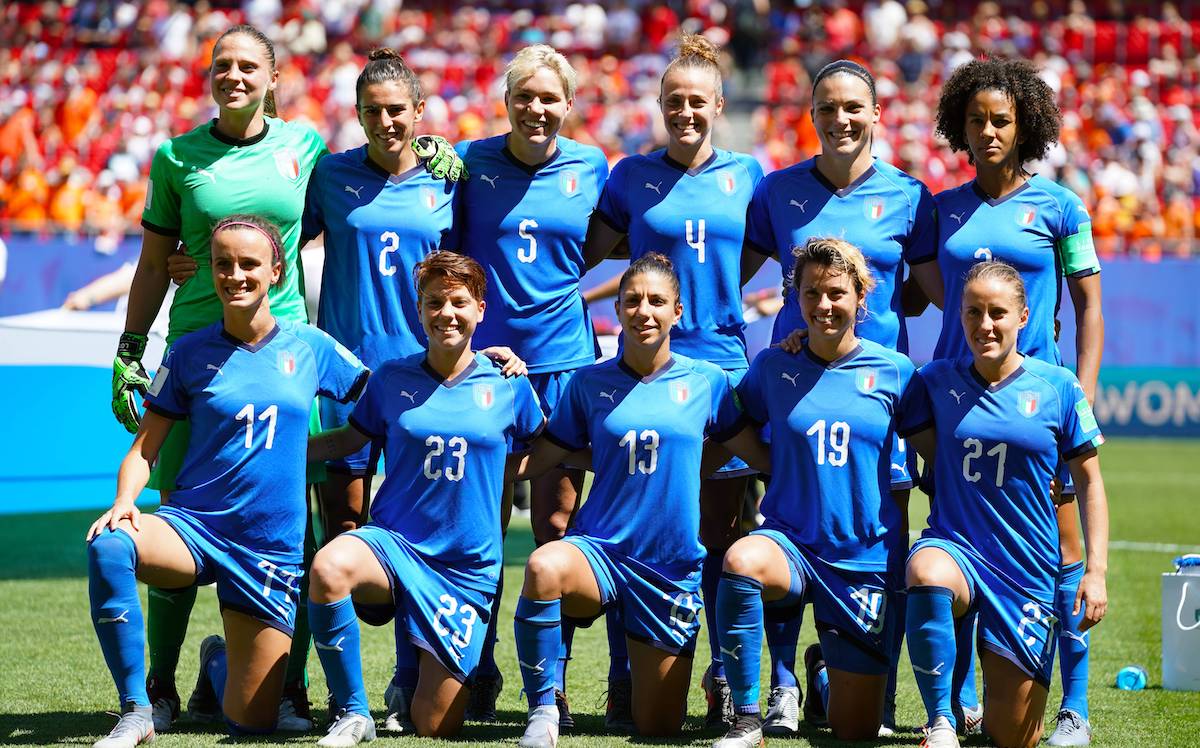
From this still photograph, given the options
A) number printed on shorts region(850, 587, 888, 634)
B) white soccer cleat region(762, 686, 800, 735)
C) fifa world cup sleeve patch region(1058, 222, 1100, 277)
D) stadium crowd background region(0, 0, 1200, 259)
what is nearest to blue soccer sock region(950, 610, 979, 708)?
number printed on shorts region(850, 587, 888, 634)

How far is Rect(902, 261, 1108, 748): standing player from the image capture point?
459cm

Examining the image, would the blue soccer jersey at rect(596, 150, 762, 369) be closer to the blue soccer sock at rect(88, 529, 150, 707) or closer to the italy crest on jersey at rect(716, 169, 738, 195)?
the italy crest on jersey at rect(716, 169, 738, 195)

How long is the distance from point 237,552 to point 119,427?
5227 millimetres

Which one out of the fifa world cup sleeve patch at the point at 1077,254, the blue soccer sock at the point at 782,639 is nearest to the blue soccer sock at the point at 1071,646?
the blue soccer sock at the point at 782,639

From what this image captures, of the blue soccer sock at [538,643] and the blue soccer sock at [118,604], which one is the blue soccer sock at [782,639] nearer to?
the blue soccer sock at [538,643]

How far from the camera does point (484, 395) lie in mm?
4770

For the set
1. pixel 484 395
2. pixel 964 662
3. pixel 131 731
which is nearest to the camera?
pixel 131 731

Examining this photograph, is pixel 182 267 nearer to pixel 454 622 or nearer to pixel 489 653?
pixel 454 622

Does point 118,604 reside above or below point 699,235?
below

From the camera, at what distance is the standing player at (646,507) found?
469 cm

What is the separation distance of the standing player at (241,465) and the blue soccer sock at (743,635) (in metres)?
1.36

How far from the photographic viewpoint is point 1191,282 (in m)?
17.0

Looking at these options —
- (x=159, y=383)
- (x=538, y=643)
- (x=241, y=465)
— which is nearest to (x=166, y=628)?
(x=241, y=465)

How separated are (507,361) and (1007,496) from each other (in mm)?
1635
